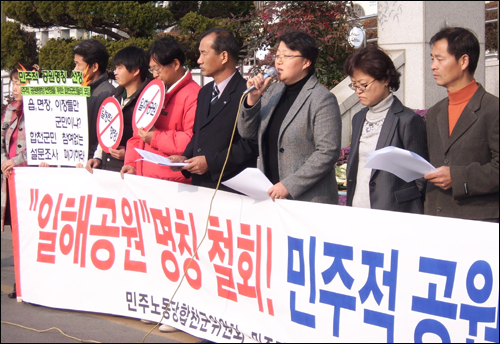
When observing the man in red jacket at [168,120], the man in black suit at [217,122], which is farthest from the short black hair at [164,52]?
the man in black suit at [217,122]

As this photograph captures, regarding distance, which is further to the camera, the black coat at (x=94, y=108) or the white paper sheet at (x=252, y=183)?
the black coat at (x=94, y=108)

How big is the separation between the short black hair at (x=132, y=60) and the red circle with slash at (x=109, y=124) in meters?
0.41

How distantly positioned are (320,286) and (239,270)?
0.69m

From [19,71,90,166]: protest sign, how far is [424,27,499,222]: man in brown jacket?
3023 mm

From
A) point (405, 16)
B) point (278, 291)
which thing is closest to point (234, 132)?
point (278, 291)

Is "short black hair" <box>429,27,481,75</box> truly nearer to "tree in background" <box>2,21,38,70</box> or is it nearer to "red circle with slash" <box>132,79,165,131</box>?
"red circle with slash" <box>132,79,165,131</box>

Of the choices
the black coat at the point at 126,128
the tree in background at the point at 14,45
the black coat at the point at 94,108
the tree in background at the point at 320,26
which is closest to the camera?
the black coat at the point at 126,128

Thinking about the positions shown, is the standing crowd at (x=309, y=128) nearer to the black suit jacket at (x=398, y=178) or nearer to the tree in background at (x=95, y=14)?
the black suit jacket at (x=398, y=178)

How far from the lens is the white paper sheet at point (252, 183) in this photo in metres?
3.70

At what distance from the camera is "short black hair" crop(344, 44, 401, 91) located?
3.78 m

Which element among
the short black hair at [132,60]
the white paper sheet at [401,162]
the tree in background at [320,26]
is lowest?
the white paper sheet at [401,162]

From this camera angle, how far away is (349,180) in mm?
3951

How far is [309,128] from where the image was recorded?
4.02m

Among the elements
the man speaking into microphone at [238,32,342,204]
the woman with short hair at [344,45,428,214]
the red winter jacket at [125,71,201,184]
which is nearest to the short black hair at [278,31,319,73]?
the man speaking into microphone at [238,32,342,204]
